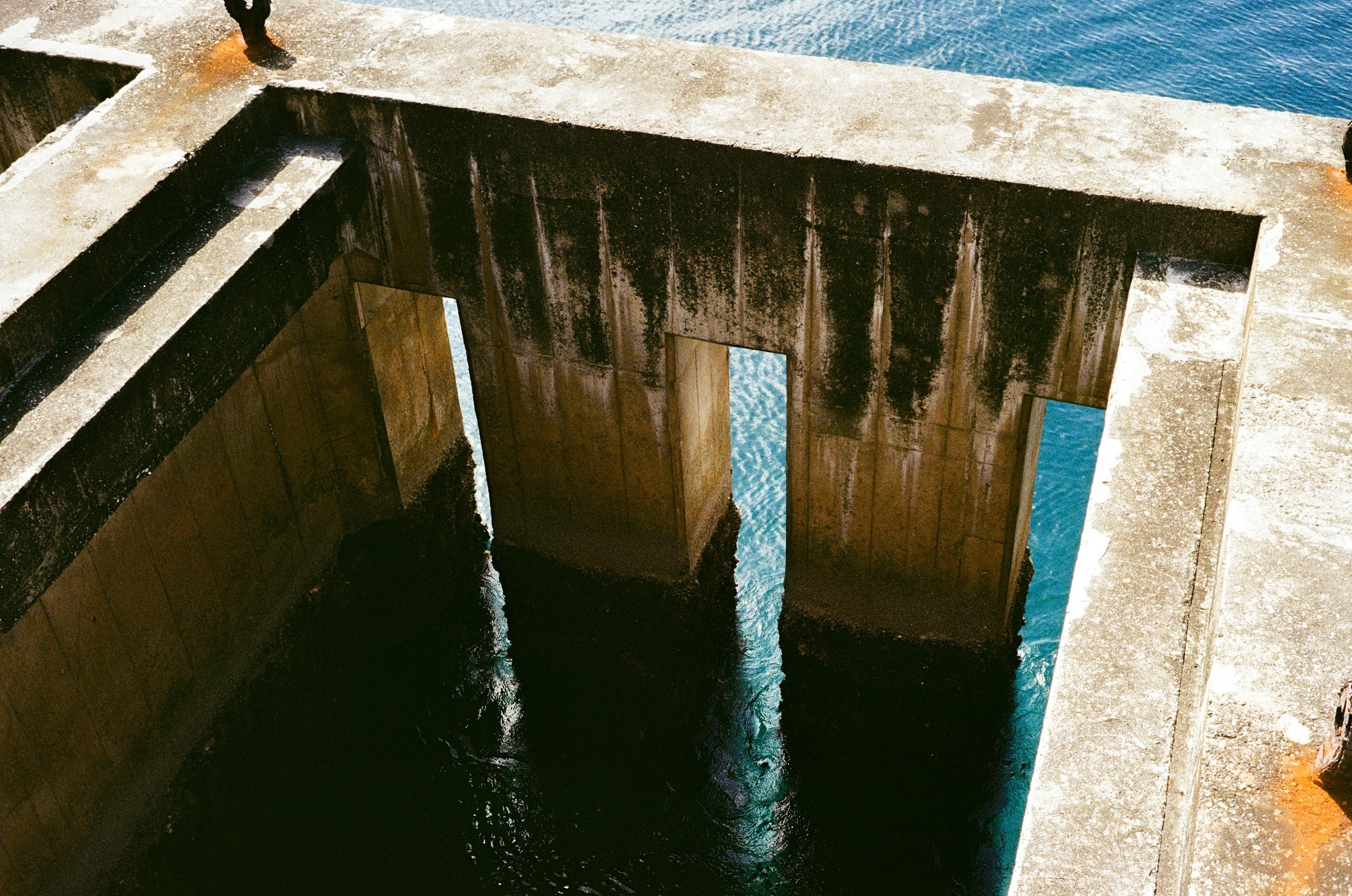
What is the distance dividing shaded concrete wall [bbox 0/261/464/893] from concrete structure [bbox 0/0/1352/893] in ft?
0.10

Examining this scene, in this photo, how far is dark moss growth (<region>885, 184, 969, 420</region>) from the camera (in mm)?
6559

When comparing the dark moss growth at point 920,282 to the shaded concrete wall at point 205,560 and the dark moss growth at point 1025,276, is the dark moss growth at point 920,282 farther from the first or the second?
the shaded concrete wall at point 205,560

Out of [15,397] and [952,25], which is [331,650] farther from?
[952,25]

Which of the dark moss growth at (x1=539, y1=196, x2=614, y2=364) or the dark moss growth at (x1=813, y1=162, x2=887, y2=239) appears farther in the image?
the dark moss growth at (x1=539, y1=196, x2=614, y2=364)

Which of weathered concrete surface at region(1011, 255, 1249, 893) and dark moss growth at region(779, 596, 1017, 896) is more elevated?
weathered concrete surface at region(1011, 255, 1249, 893)

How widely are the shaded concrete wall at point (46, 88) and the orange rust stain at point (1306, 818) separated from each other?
7.63 metres

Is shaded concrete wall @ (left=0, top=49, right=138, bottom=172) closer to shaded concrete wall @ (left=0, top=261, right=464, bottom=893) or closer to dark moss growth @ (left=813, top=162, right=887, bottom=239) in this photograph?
shaded concrete wall @ (left=0, top=261, right=464, bottom=893)

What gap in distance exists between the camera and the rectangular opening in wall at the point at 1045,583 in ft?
29.1

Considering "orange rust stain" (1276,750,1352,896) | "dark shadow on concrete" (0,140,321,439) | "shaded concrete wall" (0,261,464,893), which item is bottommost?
"shaded concrete wall" (0,261,464,893)

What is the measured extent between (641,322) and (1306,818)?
4.96 meters

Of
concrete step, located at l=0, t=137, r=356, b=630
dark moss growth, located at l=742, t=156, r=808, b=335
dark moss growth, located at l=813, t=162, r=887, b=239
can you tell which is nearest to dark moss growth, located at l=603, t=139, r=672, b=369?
dark moss growth, located at l=742, t=156, r=808, b=335

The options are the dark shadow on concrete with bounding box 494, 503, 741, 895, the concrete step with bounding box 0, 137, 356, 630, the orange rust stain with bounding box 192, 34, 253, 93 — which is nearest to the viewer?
the concrete step with bounding box 0, 137, 356, 630

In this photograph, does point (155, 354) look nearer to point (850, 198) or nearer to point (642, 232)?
point (642, 232)

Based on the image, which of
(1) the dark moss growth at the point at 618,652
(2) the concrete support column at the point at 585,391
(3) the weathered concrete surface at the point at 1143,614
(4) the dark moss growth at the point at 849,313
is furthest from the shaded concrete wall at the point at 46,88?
(3) the weathered concrete surface at the point at 1143,614
